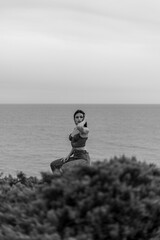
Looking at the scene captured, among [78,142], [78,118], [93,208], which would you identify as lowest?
[93,208]

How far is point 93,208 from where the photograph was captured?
196 inches

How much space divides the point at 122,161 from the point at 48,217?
1.39 m

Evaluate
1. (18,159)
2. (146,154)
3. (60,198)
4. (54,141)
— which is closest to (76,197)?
(60,198)

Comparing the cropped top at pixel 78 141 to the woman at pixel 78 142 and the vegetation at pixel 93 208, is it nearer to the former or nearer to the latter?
the woman at pixel 78 142

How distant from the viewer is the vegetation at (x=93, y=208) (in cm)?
488

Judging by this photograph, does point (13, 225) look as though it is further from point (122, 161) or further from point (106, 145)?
point (106, 145)

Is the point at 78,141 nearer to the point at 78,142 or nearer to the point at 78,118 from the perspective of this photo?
the point at 78,142

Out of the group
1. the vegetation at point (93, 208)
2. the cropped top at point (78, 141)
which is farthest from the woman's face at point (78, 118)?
the vegetation at point (93, 208)

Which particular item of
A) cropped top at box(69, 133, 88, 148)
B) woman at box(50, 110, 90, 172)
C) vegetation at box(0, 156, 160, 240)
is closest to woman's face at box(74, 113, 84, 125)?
woman at box(50, 110, 90, 172)

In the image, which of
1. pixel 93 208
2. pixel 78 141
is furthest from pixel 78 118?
pixel 93 208

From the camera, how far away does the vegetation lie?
16.0 feet

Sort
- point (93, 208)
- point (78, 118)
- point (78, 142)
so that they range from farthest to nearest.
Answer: point (78, 142) → point (78, 118) → point (93, 208)

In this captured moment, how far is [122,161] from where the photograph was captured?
19.3ft

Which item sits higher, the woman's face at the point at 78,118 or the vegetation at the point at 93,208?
the woman's face at the point at 78,118
